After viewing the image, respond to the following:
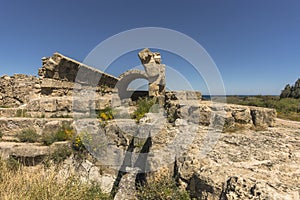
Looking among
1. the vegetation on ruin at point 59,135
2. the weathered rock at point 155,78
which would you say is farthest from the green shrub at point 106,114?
the weathered rock at point 155,78

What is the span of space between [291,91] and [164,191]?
26461mm

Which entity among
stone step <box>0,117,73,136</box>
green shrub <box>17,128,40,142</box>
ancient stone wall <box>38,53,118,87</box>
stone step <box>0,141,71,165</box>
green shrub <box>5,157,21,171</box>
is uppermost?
ancient stone wall <box>38,53,118,87</box>

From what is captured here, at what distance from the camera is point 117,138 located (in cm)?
446

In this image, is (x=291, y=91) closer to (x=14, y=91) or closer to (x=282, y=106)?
(x=282, y=106)

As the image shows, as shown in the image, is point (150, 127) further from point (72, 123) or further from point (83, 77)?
point (83, 77)

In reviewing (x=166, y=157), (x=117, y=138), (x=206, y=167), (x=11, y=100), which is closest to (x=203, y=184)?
(x=206, y=167)

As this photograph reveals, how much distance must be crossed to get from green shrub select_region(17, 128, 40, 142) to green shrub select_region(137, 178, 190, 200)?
3.27m

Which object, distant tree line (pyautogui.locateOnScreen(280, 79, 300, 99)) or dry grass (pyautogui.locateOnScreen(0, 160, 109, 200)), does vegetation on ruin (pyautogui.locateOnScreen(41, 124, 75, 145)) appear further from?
distant tree line (pyautogui.locateOnScreen(280, 79, 300, 99))

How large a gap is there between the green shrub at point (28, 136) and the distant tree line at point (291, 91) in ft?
82.5

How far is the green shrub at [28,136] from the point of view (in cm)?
421

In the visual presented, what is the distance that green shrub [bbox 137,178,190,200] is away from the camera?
6.63 ft

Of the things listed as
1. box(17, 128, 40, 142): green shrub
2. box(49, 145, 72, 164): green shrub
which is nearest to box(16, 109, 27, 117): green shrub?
box(17, 128, 40, 142): green shrub

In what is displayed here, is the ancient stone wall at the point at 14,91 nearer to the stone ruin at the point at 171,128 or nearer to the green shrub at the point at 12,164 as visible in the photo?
the stone ruin at the point at 171,128

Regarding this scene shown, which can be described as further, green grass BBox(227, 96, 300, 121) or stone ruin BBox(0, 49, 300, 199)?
Result: green grass BBox(227, 96, 300, 121)
